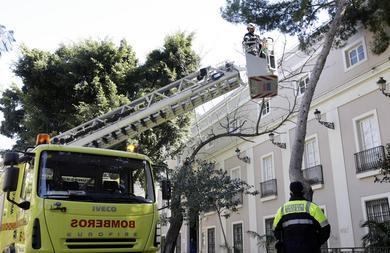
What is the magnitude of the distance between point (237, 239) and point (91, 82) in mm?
10564

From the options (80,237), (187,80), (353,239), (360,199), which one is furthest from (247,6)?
(80,237)

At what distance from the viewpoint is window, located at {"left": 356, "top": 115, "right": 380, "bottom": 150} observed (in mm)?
15219

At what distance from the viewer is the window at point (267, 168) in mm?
20734

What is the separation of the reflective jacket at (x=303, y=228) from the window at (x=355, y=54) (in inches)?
451

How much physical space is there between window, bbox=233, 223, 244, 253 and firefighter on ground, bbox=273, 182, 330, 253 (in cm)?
1644

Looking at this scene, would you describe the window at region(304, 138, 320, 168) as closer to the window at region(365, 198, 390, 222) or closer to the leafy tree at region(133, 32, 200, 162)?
the window at region(365, 198, 390, 222)

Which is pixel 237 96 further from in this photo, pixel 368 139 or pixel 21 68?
pixel 21 68

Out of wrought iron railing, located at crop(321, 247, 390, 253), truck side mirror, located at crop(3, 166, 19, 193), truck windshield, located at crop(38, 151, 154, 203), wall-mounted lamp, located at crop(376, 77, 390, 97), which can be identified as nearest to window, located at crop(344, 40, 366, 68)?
wall-mounted lamp, located at crop(376, 77, 390, 97)

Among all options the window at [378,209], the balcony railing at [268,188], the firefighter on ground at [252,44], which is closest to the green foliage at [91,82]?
the balcony railing at [268,188]

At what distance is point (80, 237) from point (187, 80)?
28.6 ft

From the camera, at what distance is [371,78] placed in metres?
15.3

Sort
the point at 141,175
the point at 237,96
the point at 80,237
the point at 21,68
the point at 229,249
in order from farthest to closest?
1. the point at 237,96
2. the point at 229,249
3. the point at 21,68
4. the point at 141,175
5. the point at 80,237

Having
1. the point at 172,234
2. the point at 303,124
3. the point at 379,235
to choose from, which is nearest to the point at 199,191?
the point at 172,234

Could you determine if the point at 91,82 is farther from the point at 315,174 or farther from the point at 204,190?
the point at 315,174
